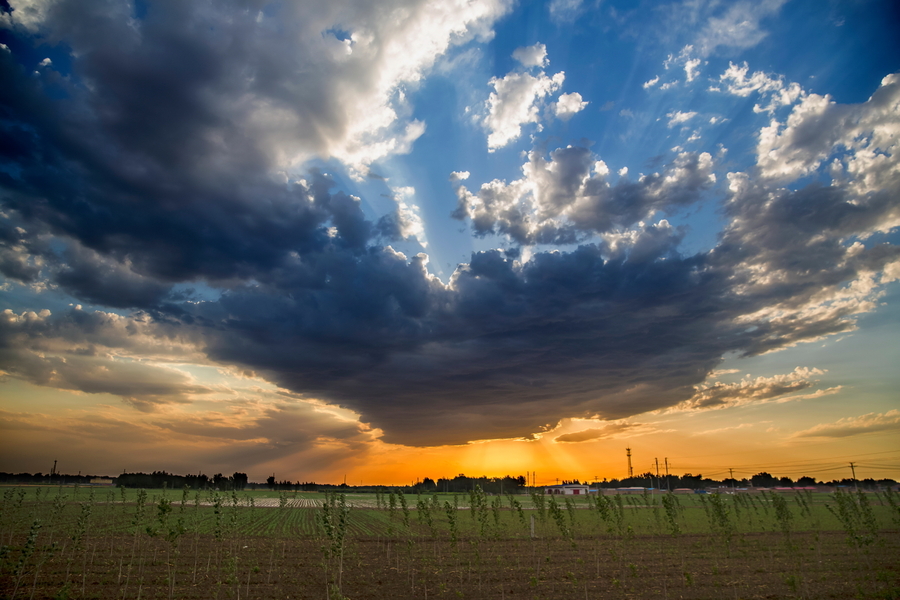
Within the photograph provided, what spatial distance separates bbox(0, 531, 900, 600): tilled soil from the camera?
80.1 ft

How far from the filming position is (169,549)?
34.9 metres

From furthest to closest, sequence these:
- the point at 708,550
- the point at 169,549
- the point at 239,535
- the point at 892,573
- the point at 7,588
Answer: the point at 239,535
the point at 708,550
the point at 169,549
the point at 892,573
the point at 7,588

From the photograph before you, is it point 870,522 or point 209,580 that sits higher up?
point 870,522

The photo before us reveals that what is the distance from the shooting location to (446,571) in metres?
30.0

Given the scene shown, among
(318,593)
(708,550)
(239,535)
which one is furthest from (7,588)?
(708,550)

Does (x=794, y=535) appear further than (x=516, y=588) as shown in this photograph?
Yes

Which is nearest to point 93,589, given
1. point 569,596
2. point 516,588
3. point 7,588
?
point 7,588

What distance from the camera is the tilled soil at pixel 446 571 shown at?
24.4 m

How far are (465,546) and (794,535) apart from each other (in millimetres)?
39096

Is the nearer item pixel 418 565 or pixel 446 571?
pixel 446 571

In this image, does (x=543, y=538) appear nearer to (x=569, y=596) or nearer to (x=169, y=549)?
(x=569, y=596)

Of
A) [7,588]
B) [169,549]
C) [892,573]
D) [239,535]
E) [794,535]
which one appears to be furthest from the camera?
[794,535]

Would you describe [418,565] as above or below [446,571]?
below

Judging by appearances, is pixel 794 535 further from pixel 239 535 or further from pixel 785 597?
pixel 239 535
